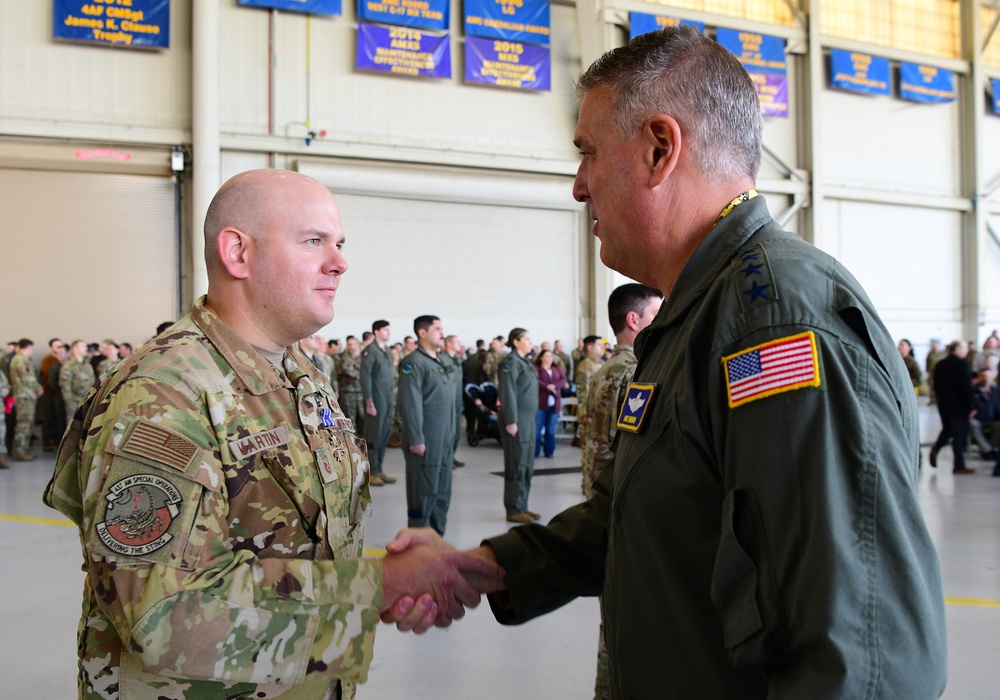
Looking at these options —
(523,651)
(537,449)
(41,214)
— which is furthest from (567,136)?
(523,651)

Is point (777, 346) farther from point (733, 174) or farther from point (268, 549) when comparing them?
point (268, 549)

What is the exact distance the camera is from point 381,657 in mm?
3752

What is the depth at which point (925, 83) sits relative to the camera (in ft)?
56.0

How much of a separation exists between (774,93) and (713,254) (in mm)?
16346

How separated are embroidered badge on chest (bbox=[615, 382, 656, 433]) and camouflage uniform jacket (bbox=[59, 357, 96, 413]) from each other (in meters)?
11.3

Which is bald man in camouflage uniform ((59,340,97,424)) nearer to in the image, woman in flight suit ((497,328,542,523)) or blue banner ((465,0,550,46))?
woman in flight suit ((497,328,542,523))

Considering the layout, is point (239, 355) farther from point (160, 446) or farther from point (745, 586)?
point (745, 586)

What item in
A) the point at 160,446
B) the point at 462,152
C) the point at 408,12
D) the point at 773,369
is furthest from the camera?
the point at 462,152

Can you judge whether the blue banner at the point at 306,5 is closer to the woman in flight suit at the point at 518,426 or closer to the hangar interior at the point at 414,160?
the hangar interior at the point at 414,160

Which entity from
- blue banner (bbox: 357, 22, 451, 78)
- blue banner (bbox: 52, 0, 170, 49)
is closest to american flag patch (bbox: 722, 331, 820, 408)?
blue banner (bbox: 357, 22, 451, 78)

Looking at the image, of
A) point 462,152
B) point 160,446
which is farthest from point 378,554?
point 462,152

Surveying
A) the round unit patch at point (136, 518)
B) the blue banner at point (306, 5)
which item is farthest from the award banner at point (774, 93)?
the round unit patch at point (136, 518)

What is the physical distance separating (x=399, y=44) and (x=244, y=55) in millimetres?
2728

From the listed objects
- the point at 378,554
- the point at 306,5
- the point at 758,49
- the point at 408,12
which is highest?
the point at 758,49
